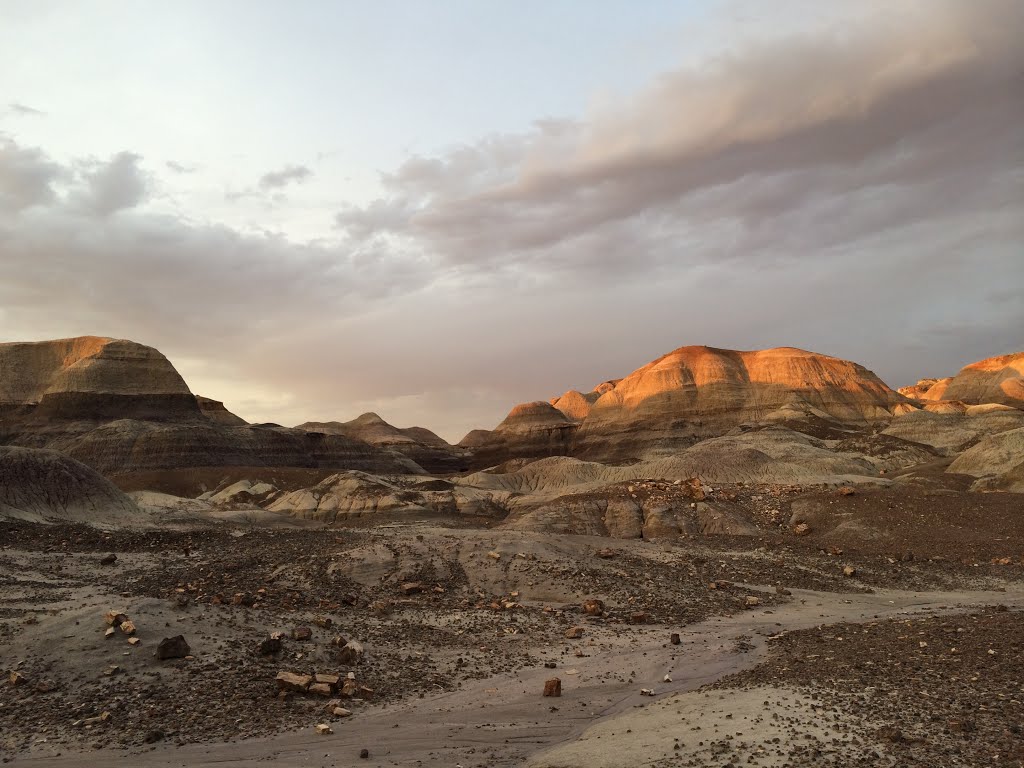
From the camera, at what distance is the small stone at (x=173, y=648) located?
12930mm

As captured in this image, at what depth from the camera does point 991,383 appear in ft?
481

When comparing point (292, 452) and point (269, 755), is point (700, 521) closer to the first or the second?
point (269, 755)

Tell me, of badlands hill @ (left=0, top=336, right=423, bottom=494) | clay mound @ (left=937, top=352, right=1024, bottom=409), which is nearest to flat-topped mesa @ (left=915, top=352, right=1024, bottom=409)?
clay mound @ (left=937, top=352, right=1024, bottom=409)

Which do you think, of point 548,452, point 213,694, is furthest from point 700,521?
point 548,452

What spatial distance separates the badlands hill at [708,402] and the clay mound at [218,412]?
46.5m

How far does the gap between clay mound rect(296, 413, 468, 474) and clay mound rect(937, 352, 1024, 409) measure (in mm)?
99791

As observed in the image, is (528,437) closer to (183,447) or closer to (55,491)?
(183,447)

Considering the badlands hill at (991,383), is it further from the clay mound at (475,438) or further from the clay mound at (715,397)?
the clay mound at (475,438)

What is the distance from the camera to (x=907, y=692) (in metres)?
11.5

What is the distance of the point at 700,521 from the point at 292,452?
2862 inches

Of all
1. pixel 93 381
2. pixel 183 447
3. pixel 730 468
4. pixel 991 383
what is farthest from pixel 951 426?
pixel 93 381

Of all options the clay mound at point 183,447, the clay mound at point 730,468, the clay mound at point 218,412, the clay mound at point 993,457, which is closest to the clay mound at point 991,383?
the clay mound at point 730,468

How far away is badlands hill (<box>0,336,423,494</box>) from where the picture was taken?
80.9 m

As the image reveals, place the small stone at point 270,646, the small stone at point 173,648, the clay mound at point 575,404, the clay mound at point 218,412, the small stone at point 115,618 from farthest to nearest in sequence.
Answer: the clay mound at point 575,404 → the clay mound at point 218,412 → the small stone at point 270,646 → the small stone at point 115,618 → the small stone at point 173,648
